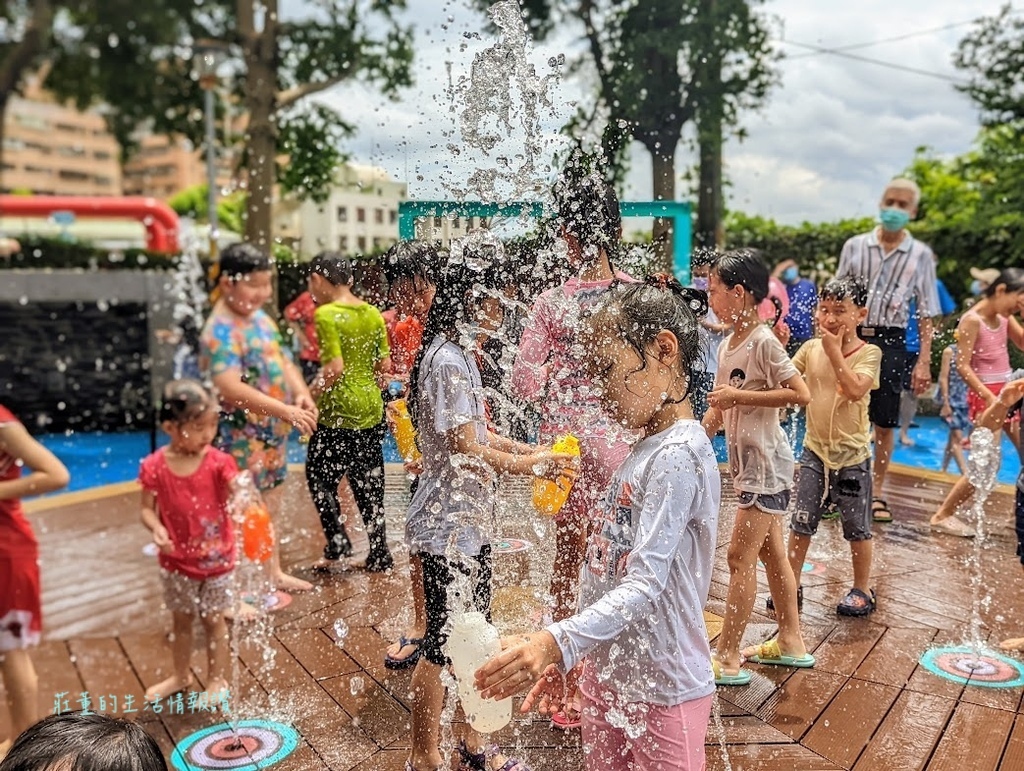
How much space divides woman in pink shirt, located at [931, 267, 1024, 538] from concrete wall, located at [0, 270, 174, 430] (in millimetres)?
10159

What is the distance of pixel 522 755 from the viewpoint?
105 inches

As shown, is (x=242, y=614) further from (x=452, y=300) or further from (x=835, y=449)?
(x=835, y=449)

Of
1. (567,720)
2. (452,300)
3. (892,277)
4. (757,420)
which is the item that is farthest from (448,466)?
(892,277)

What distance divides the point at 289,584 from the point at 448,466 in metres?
2.13

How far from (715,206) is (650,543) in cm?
1165

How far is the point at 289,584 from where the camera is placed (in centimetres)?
428

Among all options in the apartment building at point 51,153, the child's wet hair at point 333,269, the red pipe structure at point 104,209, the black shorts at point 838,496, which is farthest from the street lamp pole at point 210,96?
the apartment building at point 51,153

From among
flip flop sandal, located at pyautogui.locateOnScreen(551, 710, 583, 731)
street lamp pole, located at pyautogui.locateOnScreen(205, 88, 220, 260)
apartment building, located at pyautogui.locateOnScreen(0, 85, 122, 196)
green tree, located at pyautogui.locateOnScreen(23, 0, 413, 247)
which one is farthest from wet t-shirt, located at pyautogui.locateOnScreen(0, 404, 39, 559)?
apartment building, located at pyautogui.locateOnScreen(0, 85, 122, 196)

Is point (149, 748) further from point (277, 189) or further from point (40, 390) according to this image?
point (277, 189)

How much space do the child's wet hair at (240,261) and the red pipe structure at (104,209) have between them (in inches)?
562

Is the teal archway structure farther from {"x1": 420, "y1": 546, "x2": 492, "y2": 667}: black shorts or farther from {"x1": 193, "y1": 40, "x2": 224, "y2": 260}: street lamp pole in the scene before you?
{"x1": 193, "y1": 40, "x2": 224, "y2": 260}: street lamp pole

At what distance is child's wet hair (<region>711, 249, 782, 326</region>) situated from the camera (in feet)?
9.52

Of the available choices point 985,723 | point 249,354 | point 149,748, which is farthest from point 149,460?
point 985,723

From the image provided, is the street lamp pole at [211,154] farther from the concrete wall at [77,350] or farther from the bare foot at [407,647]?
the bare foot at [407,647]
